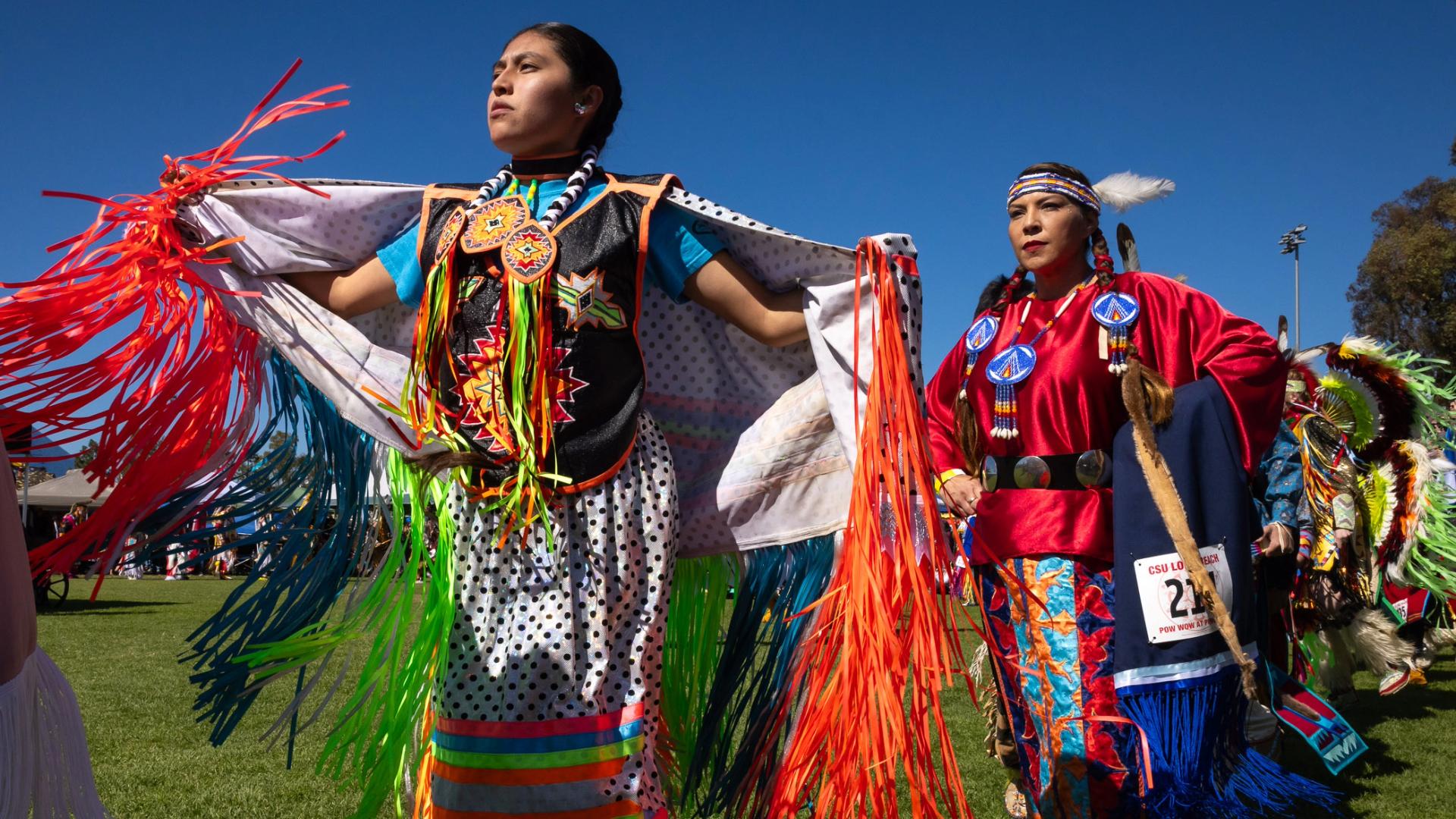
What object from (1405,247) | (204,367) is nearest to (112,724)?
(204,367)

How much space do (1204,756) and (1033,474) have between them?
744 mm

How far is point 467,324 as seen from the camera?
217cm

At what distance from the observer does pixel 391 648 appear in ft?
7.04

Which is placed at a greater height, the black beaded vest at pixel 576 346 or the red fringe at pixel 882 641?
the black beaded vest at pixel 576 346

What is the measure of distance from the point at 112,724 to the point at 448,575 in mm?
3866

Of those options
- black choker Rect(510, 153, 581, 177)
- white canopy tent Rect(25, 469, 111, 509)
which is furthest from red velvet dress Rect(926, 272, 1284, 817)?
white canopy tent Rect(25, 469, 111, 509)

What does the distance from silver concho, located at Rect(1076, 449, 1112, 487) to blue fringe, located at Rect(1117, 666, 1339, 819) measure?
50 centimetres

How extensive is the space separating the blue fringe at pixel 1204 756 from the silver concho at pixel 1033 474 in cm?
53

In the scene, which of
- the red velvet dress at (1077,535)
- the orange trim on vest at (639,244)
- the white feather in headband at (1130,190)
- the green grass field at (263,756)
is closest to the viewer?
the orange trim on vest at (639,244)

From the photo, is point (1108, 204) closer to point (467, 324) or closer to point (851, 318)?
point (851, 318)

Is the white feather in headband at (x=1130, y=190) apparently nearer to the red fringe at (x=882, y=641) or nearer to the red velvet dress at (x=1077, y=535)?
the red velvet dress at (x=1077, y=535)

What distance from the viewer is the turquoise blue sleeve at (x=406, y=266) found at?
2311 millimetres

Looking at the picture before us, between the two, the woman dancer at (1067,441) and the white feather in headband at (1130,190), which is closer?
the woman dancer at (1067,441)

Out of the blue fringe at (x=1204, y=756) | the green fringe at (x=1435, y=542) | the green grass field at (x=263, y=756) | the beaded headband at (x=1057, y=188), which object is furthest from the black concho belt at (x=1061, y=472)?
the green fringe at (x=1435, y=542)
